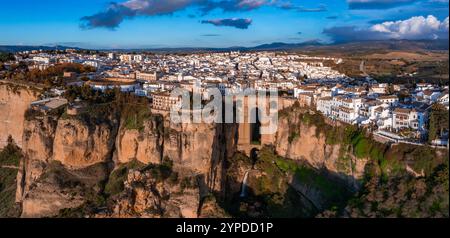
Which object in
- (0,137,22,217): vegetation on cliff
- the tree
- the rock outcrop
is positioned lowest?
(0,137,22,217): vegetation on cliff

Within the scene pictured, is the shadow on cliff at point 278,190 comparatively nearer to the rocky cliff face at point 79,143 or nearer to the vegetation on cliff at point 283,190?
the vegetation on cliff at point 283,190

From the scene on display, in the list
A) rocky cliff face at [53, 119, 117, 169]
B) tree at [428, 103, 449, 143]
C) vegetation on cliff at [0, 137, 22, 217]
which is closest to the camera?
tree at [428, 103, 449, 143]

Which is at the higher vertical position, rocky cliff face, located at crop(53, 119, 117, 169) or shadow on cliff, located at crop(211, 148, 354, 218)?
rocky cliff face, located at crop(53, 119, 117, 169)

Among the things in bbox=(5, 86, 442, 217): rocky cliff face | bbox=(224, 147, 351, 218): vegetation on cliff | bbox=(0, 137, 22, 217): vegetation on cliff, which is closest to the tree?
bbox=(5, 86, 442, 217): rocky cliff face

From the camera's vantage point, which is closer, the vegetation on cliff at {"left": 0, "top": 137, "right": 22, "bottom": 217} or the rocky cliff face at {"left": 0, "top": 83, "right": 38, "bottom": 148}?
the vegetation on cliff at {"left": 0, "top": 137, "right": 22, "bottom": 217}

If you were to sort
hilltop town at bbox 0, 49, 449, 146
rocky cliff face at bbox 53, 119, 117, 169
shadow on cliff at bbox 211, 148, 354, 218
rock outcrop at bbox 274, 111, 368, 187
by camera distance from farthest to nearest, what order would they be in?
rocky cliff face at bbox 53, 119, 117, 169 → hilltop town at bbox 0, 49, 449, 146 → shadow on cliff at bbox 211, 148, 354, 218 → rock outcrop at bbox 274, 111, 368, 187

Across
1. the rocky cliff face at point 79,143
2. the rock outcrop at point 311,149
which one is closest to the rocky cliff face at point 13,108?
the rocky cliff face at point 79,143

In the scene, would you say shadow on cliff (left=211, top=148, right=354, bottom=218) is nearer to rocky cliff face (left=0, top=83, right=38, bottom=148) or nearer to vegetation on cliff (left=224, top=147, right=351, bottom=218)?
vegetation on cliff (left=224, top=147, right=351, bottom=218)

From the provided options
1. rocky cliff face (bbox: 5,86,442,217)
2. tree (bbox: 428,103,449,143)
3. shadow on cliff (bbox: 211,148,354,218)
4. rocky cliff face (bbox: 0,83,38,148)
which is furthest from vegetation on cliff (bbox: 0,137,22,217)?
tree (bbox: 428,103,449,143)

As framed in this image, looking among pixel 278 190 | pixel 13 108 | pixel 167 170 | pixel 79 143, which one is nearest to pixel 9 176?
pixel 13 108

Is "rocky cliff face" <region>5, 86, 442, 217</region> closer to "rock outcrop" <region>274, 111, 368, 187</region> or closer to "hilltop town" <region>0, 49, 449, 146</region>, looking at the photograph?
"rock outcrop" <region>274, 111, 368, 187</region>
